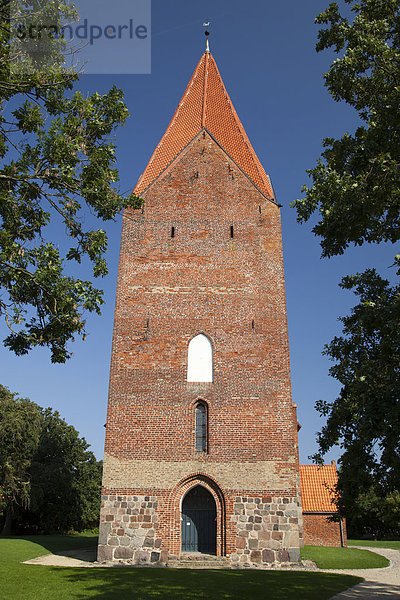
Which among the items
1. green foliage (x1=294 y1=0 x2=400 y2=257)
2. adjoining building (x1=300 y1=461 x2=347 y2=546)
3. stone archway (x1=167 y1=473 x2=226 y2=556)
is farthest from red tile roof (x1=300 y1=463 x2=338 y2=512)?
green foliage (x1=294 y1=0 x2=400 y2=257)

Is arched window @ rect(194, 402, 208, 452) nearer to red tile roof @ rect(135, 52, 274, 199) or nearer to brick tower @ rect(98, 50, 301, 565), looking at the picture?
brick tower @ rect(98, 50, 301, 565)

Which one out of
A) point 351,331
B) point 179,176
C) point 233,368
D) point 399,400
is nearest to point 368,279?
point 351,331

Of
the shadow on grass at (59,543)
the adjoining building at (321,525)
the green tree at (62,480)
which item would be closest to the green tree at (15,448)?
the green tree at (62,480)

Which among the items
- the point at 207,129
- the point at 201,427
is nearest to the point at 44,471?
the point at 201,427

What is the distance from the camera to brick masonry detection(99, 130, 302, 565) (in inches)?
528

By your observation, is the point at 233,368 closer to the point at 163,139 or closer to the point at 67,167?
the point at 67,167

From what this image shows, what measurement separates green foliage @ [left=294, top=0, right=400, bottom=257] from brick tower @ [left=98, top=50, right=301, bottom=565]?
7.41 metres

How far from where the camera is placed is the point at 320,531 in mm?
25250

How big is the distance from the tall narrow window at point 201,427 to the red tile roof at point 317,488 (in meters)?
12.7

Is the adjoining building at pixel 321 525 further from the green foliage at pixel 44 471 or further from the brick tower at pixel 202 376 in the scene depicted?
the green foliage at pixel 44 471

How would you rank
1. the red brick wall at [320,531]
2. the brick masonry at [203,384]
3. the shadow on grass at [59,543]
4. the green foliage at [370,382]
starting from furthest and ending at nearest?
the red brick wall at [320,531]
the shadow on grass at [59,543]
the brick masonry at [203,384]
the green foliage at [370,382]

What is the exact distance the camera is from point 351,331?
983cm

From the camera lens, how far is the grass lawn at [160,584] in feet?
27.5

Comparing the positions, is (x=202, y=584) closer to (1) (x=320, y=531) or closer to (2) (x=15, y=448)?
(1) (x=320, y=531)
